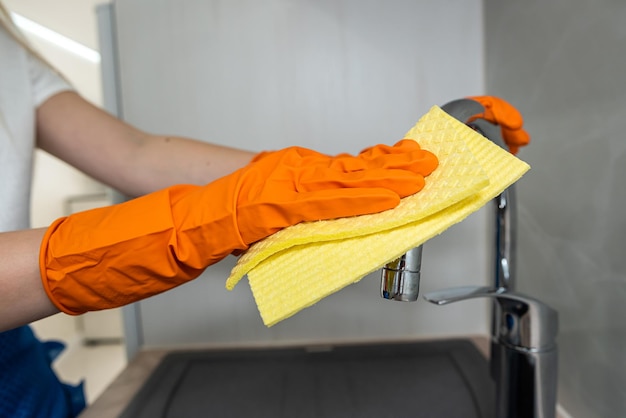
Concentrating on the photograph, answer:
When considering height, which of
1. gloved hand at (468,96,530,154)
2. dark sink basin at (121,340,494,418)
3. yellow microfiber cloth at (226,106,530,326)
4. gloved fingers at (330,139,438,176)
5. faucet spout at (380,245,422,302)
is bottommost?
dark sink basin at (121,340,494,418)

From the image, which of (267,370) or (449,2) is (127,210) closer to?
(267,370)

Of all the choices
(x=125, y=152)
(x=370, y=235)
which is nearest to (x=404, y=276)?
(x=370, y=235)

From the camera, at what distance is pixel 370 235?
33cm

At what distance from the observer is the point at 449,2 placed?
0.81 metres

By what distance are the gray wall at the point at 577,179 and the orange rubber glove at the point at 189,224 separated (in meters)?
0.29

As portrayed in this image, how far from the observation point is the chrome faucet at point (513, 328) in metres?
0.48

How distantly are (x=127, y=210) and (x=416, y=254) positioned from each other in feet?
0.88

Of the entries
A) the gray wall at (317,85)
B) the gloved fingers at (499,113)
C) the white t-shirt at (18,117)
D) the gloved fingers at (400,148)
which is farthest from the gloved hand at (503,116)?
the white t-shirt at (18,117)

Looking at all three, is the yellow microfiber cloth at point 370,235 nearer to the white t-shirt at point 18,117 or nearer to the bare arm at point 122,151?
the bare arm at point 122,151

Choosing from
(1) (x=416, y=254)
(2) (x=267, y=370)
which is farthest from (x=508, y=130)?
(2) (x=267, y=370)

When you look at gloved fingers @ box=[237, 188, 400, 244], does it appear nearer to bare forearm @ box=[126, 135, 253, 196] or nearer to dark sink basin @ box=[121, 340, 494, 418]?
bare forearm @ box=[126, 135, 253, 196]

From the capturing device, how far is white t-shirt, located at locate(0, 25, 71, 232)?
60cm

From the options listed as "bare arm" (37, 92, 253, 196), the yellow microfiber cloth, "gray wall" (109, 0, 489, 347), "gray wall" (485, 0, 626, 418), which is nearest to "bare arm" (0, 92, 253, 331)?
"bare arm" (37, 92, 253, 196)

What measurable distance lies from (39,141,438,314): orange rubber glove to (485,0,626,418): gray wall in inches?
11.2
